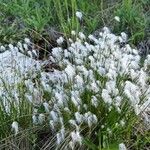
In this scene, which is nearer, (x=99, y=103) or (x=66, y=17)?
(x=99, y=103)

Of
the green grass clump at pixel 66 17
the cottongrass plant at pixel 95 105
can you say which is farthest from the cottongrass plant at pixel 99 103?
the green grass clump at pixel 66 17

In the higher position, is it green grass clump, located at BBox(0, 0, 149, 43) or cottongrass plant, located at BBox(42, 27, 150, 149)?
green grass clump, located at BBox(0, 0, 149, 43)

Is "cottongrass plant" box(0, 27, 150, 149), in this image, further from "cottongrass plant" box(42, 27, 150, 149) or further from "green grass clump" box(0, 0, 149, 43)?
"green grass clump" box(0, 0, 149, 43)

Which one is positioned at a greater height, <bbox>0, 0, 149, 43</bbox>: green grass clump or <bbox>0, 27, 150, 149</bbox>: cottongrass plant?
<bbox>0, 0, 149, 43</bbox>: green grass clump

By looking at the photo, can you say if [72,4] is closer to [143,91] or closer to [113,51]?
[113,51]

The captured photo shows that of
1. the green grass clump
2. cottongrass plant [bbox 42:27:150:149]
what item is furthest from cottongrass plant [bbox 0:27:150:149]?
the green grass clump

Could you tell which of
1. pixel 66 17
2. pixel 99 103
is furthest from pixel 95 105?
pixel 66 17

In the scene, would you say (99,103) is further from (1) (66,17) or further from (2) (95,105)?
(1) (66,17)

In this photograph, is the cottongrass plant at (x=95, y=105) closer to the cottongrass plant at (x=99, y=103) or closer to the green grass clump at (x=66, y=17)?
the cottongrass plant at (x=99, y=103)

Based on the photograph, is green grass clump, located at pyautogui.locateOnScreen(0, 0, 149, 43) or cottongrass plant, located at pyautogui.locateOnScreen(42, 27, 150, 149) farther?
green grass clump, located at pyautogui.locateOnScreen(0, 0, 149, 43)
